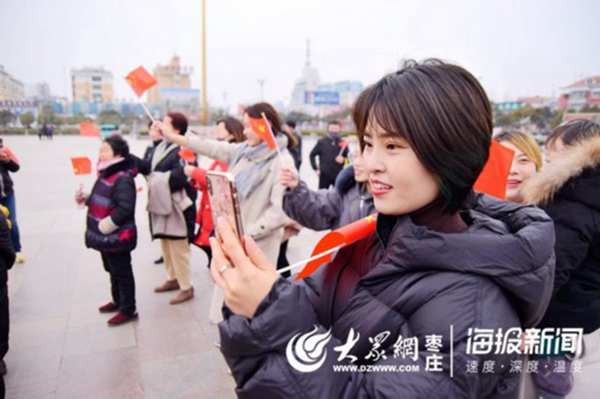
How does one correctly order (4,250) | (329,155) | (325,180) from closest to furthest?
(4,250), (329,155), (325,180)

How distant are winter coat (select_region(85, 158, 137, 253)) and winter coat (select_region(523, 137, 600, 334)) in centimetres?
273

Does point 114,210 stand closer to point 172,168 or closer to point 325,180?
point 172,168

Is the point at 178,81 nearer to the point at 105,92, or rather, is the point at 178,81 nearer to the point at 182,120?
the point at 105,92

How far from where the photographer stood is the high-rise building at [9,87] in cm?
323

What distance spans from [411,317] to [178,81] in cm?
6767

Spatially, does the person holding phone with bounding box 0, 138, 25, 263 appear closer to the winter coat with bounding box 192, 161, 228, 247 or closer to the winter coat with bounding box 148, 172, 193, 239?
the winter coat with bounding box 148, 172, 193, 239

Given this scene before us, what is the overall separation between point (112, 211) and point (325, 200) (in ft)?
5.65

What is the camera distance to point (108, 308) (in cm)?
349

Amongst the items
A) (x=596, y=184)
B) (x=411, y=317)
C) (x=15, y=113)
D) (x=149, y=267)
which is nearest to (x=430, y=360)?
(x=411, y=317)

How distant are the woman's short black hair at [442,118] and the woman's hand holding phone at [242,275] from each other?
0.39 meters

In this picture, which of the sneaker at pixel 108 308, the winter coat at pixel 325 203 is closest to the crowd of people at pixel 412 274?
the winter coat at pixel 325 203

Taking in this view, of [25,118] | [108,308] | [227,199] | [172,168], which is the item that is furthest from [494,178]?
[25,118]

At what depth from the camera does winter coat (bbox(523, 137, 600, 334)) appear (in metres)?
1.67

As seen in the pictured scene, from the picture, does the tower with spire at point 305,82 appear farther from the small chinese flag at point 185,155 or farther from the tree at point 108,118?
the small chinese flag at point 185,155
